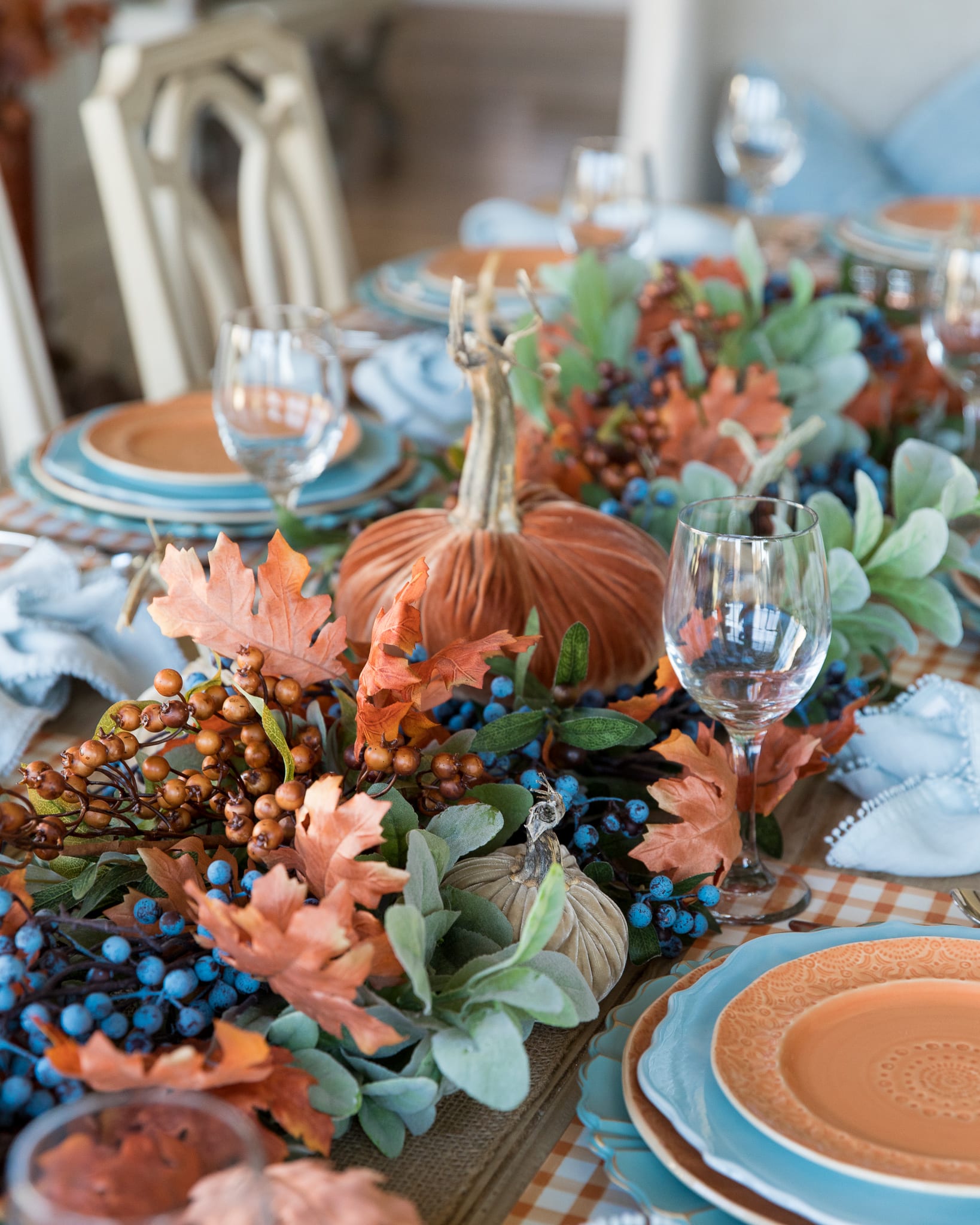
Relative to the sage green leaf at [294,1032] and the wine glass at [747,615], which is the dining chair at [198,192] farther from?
the sage green leaf at [294,1032]

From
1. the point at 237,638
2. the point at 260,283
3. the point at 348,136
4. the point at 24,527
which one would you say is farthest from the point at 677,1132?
the point at 348,136

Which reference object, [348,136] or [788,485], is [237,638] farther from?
[348,136]

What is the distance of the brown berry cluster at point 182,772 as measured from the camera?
57 cm

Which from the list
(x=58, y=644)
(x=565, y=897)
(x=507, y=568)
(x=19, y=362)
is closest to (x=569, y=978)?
(x=565, y=897)

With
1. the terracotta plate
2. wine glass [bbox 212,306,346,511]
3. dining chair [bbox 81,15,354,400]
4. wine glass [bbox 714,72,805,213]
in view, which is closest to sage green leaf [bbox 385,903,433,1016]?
wine glass [bbox 212,306,346,511]

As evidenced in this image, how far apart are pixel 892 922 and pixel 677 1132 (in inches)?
6.9

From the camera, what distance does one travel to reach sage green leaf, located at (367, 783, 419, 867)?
58 cm

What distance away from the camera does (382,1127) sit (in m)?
0.52

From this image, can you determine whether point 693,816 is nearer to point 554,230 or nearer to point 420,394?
point 420,394

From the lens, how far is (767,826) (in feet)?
2.42

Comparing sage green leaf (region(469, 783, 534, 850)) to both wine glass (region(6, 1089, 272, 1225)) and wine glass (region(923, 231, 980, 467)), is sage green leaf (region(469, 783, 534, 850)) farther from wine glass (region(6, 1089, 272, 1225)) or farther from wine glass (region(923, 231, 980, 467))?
wine glass (region(923, 231, 980, 467))

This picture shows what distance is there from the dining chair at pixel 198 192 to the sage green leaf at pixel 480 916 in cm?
113

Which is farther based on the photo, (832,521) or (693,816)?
(832,521)

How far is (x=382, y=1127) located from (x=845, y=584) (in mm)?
431
